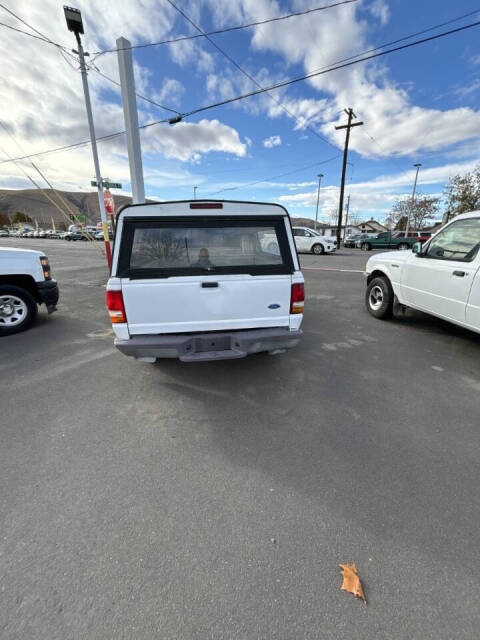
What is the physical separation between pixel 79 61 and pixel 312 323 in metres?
11.3

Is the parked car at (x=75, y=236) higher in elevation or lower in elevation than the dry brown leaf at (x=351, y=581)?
higher

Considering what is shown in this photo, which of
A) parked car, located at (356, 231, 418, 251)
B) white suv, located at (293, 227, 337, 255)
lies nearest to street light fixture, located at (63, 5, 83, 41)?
white suv, located at (293, 227, 337, 255)

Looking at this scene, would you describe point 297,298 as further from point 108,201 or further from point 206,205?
point 108,201

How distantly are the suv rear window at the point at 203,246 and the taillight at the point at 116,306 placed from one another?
231mm

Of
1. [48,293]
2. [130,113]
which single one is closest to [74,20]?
[130,113]

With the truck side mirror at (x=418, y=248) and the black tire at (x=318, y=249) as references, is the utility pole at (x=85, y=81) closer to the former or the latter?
the truck side mirror at (x=418, y=248)

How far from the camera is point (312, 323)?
5707mm

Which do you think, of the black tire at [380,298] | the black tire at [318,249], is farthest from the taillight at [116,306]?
the black tire at [318,249]

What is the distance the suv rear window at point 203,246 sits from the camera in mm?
2877

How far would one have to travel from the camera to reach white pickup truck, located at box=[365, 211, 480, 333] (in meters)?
A: 3.87

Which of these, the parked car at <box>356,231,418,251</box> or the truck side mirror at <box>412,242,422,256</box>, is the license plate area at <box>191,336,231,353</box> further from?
the parked car at <box>356,231,418,251</box>

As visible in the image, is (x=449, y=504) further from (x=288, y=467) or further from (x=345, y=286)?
(x=345, y=286)

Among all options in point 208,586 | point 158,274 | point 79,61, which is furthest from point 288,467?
point 79,61

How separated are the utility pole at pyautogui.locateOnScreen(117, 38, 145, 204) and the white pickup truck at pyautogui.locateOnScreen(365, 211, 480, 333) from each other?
888 cm
